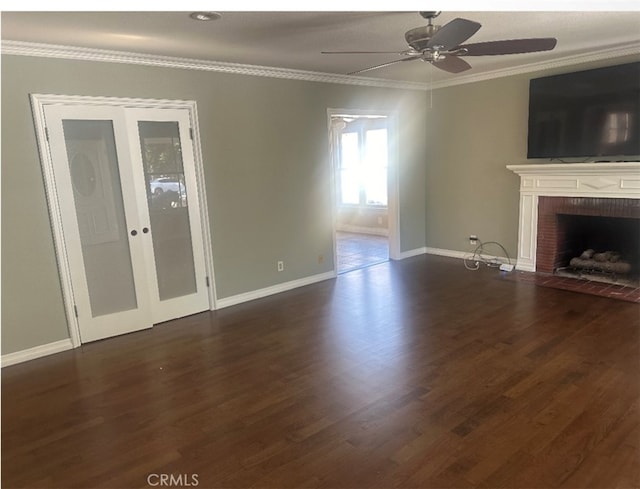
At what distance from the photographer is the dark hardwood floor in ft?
7.02

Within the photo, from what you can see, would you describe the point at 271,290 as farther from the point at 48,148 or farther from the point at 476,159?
the point at 476,159

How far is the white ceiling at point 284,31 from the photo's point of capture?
2863 mm

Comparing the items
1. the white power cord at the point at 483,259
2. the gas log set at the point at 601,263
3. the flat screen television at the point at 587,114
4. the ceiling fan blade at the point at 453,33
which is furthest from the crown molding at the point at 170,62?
the gas log set at the point at 601,263

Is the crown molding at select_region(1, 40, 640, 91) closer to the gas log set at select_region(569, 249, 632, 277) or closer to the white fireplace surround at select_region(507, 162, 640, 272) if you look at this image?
the white fireplace surround at select_region(507, 162, 640, 272)

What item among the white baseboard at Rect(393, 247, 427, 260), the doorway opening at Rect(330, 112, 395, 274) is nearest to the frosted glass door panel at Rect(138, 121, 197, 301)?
the white baseboard at Rect(393, 247, 427, 260)

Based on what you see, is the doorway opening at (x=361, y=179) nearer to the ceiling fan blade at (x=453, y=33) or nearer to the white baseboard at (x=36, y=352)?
the white baseboard at (x=36, y=352)

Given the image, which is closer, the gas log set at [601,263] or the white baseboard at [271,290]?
the white baseboard at [271,290]

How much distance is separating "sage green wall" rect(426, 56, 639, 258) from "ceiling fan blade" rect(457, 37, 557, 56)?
8.64 ft

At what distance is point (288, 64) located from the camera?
454 cm

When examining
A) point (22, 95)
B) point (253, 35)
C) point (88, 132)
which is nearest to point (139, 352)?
point (88, 132)

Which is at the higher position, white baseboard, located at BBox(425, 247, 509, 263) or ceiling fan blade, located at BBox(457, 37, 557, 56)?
ceiling fan blade, located at BBox(457, 37, 557, 56)

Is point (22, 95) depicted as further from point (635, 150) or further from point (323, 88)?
point (635, 150)

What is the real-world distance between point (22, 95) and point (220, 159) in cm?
171

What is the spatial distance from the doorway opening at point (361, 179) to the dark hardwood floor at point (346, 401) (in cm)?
425
